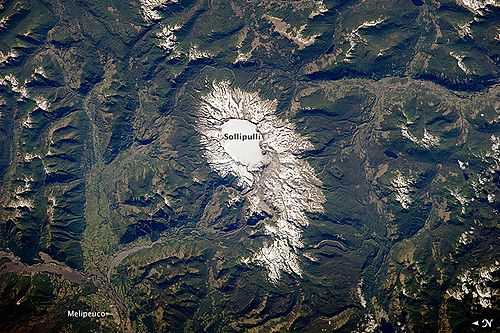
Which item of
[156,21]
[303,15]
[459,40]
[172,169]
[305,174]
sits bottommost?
[305,174]

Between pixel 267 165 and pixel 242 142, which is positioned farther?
pixel 242 142

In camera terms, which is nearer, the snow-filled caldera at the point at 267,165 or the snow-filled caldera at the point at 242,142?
the snow-filled caldera at the point at 267,165

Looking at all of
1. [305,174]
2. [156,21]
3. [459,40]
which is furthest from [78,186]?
[459,40]

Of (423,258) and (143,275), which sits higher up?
(143,275)

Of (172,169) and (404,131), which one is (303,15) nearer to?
(404,131)

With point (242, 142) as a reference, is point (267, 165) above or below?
below

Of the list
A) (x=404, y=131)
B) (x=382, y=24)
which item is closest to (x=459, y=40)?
(x=382, y=24)

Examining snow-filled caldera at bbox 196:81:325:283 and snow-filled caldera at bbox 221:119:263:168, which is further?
snow-filled caldera at bbox 221:119:263:168

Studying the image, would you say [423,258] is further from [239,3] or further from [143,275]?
[239,3]

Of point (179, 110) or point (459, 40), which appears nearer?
point (459, 40)
